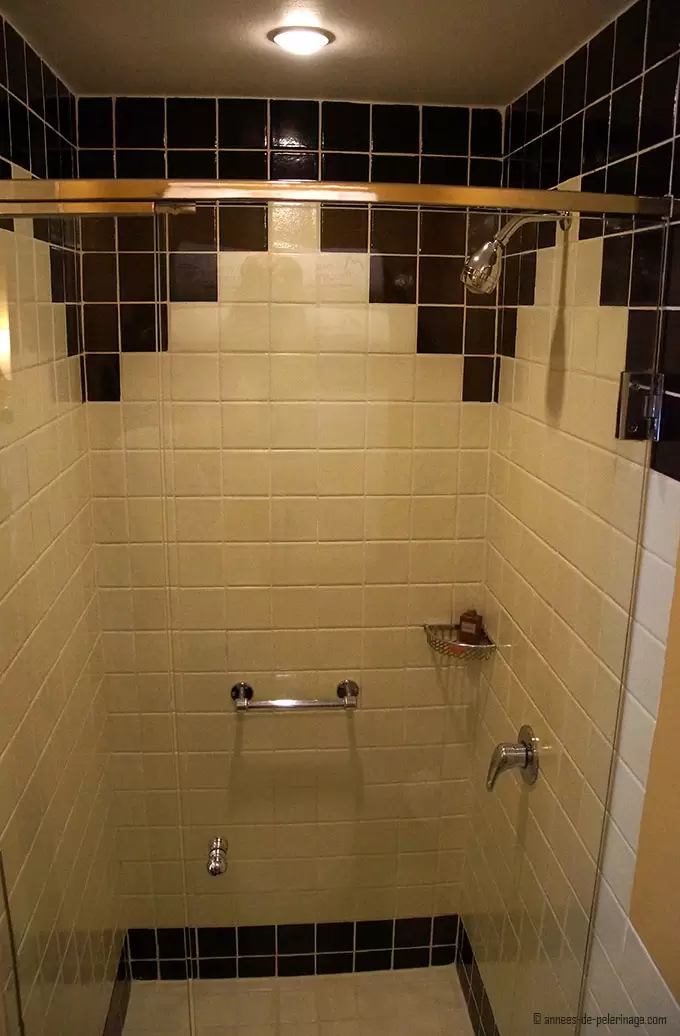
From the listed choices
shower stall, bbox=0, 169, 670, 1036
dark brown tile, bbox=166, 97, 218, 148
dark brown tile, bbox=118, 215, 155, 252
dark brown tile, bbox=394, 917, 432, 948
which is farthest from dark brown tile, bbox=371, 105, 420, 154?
dark brown tile, bbox=394, 917, 432, 948

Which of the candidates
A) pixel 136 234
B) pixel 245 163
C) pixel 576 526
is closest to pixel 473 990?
pixel 576 526

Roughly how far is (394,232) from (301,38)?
1.43 ft

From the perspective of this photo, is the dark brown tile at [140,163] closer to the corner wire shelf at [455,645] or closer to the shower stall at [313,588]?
the shower stall at [313,588]

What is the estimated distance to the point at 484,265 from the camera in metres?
1.63

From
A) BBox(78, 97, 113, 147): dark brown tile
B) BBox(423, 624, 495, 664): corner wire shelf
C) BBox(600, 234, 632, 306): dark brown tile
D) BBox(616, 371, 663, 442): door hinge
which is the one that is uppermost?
BBox(78, 97, 113, 147): dark brown tile

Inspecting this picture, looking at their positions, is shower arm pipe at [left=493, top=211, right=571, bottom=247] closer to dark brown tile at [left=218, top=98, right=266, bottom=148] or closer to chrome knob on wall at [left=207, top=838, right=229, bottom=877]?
dark brown tile at [left=218, top=98, right=266, bottom=148]

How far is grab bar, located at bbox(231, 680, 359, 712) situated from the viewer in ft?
6.69

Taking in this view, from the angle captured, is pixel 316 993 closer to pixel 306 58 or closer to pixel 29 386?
pixel 29 386

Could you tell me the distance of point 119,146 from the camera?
6.08 feet

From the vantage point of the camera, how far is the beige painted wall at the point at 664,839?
119 centimetres

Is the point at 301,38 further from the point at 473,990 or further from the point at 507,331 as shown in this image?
the point at 473,990

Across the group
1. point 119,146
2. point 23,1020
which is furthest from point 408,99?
point 23,1020

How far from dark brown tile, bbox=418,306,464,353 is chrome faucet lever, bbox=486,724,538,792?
0.88 m

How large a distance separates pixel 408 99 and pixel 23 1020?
2035 mm
